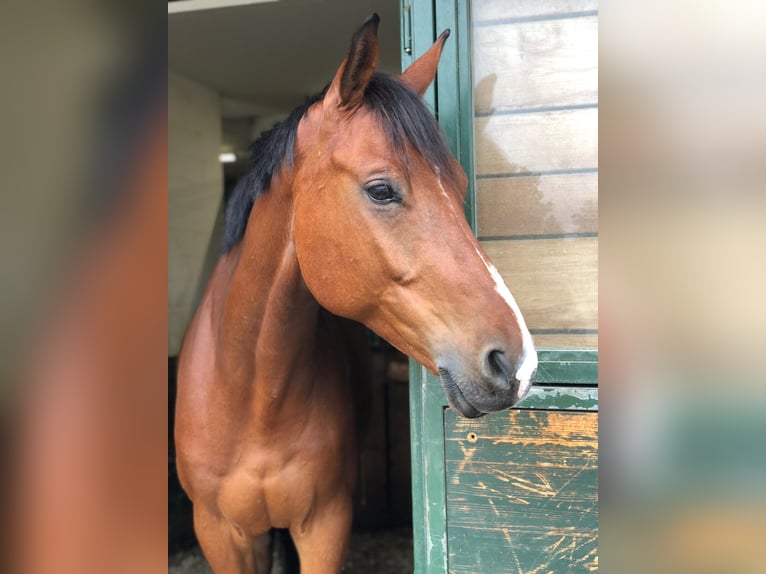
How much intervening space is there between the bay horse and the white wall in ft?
4.88

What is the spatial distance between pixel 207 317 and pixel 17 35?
107 cm

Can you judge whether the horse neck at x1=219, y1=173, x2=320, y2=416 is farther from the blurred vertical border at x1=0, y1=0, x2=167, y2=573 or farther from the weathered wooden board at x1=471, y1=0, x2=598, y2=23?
the weathered wooden board at x1=471, y1=0, x2=598, y2=23

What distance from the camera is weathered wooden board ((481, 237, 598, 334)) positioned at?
4.12 feet

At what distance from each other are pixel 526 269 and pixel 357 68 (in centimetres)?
59

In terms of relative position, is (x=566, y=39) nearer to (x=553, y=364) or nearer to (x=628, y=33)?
(x=553, y=364)

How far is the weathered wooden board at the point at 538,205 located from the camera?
1.25 metres

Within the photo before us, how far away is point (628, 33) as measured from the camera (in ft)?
1.54

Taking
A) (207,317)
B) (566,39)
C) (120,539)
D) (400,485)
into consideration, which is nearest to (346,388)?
(207,317)

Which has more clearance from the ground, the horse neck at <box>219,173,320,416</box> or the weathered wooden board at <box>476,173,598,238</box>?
the weathered wooden board at <box>476,173,598,238</box>

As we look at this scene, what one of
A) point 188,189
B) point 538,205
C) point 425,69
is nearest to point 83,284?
point 425,69

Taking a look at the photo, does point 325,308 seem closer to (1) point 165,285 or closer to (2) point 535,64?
(1) point 165,285

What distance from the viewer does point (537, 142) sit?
4.18 ft

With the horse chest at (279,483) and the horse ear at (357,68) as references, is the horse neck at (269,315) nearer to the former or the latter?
the horse chest at (279,483)

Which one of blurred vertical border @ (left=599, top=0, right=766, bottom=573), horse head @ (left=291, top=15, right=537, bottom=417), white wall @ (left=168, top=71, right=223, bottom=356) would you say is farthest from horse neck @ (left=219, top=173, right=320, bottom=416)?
white wall @ (left=168, top=71, right=223, bottom=356)
